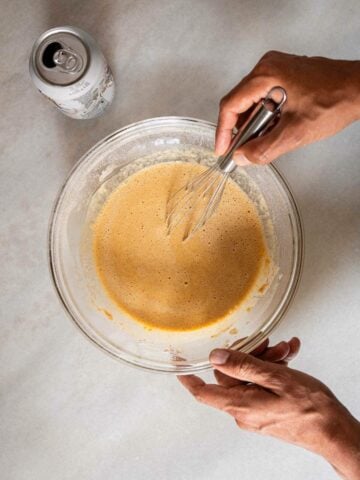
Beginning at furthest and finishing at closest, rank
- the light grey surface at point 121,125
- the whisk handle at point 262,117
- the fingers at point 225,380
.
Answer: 1. the light grey surface at point 121,125
2. the fingers at point 225,380
3. the whisk handle at point 262,117

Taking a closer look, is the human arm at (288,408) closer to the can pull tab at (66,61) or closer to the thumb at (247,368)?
the thumb at (247,368)

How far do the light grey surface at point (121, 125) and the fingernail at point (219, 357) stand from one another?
204mm

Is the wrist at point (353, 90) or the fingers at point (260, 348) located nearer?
the wrist at point (353, 90)

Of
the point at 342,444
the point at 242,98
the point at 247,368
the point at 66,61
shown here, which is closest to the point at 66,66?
the point at 66,61

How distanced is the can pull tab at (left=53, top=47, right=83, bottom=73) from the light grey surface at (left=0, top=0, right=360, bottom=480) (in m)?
0.16

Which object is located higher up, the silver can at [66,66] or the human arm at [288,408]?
the silver can at [66,66]

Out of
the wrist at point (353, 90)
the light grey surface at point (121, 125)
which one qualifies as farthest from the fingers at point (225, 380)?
the wrist at point (353, 90)

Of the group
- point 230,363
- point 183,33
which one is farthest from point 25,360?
point 183,33

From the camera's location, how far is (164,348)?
99 centimetres

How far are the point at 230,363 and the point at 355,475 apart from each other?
0.28 meters

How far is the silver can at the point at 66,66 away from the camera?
2.80ft

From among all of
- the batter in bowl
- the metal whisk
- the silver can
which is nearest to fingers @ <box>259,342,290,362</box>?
the batter in bowl

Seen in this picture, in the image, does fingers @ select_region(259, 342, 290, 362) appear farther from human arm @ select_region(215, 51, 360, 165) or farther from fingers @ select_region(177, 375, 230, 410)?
human arm @ select_region(215, 51, 360, 165)

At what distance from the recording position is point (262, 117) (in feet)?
2.51
